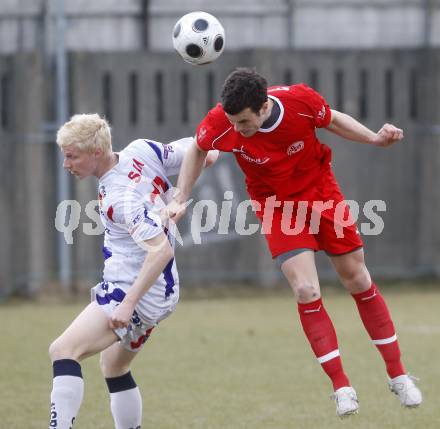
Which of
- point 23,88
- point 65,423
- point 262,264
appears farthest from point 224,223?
point 65,423

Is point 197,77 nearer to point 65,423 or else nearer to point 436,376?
point 436,376

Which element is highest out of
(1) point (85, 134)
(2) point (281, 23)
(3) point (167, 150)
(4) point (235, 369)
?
(2) point (281, 23)

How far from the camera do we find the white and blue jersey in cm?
536

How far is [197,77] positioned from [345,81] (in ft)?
5.95

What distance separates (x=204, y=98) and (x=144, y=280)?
7.87m

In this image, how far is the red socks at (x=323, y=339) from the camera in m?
5.96

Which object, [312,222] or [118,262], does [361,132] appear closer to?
[312,222]

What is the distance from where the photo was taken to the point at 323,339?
600 centimetres

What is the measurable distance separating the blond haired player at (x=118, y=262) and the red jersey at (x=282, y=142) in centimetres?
40

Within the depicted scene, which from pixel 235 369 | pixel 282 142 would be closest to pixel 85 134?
pixel 282 142

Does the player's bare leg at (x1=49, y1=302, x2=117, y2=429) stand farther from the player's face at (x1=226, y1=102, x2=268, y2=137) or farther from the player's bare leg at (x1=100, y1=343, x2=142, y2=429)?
the player's face at (x1=226, y1=102, x2=268, y2=137)

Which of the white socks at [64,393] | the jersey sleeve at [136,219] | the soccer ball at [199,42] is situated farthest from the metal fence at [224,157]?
the white socks at [64,393]

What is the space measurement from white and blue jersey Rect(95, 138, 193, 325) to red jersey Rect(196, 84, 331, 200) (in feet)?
1.52

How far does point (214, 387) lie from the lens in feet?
25.5
